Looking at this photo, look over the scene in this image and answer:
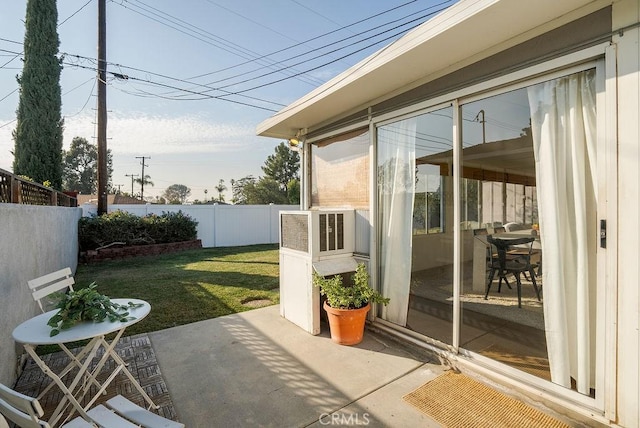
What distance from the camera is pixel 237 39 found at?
8156 mm

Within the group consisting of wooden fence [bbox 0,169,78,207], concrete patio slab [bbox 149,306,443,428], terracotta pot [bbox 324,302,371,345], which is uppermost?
wooden fence [bbox 0,169,78,207]

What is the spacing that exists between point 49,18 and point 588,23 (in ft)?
49.2

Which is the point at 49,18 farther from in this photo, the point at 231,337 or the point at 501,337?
the point at 501,337

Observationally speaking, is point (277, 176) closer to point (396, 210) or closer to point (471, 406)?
point (396, 210)

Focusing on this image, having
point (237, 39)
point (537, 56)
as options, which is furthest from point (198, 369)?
point (237, 39)

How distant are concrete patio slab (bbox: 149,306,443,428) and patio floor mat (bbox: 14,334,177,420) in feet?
0.24

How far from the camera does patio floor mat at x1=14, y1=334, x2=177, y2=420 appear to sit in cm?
214

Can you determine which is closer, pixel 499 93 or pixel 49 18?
pixel 499 93

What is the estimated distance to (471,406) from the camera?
2072mm

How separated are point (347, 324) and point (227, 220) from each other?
9.08m

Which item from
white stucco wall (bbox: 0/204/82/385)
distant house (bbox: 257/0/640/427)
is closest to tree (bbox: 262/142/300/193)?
distant house (bbox: 257/0/640/427)

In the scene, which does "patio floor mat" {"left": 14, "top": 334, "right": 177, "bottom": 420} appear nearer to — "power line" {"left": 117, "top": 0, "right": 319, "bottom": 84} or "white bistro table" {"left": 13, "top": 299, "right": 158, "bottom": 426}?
"white bistro table" {"left": 13, "top": 299, "right": 158, "bottom": 426}

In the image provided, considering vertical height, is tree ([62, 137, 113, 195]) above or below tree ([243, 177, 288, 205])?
above

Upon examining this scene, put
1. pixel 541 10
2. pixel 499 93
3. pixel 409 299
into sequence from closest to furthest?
1. pixel 541 10
2. pixel 499 93
3. pixel 409 299
